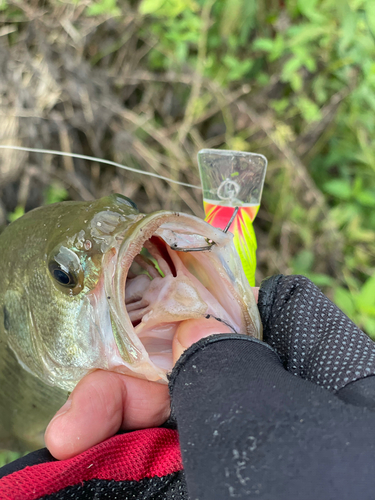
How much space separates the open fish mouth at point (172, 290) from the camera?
2.36 feet

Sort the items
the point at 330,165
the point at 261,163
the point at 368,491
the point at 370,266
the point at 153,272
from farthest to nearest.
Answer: the point at 330,165, the point at 370,266, the point at 261,163, the point at 153,272, the point at 368,491

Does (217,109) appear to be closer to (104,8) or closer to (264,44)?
(264,44)

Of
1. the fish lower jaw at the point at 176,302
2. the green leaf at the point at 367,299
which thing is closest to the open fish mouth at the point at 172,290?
the fish lower jaw at the point at 176,302

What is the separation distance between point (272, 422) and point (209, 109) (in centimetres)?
214

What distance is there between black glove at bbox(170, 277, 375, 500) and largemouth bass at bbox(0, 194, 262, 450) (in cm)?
14

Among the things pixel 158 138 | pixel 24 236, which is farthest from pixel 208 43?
pixel 24 236

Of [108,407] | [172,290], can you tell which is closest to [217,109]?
[172,290]

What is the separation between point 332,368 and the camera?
66cm

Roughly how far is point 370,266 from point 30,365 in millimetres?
1972

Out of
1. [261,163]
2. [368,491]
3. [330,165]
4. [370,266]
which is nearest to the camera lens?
[368,491]

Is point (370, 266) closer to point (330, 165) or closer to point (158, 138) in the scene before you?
point (330, 165)

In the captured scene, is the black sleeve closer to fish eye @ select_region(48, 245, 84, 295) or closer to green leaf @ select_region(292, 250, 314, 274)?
fish eye @ select_region(48, 245, 84, 295)

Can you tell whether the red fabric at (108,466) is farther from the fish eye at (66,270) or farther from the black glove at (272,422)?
the fish eye at (66,270)

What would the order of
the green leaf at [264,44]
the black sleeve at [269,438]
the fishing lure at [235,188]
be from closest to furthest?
1. the black sleeve at [269,438]
2. the fishing lure at [235,188]
3. the green leaf at [264,44]
